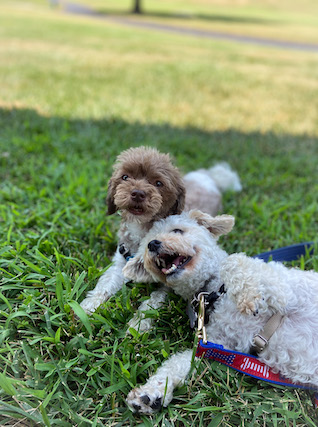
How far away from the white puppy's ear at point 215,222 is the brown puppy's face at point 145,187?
325 millimetres

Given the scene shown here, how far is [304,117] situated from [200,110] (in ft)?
7.79

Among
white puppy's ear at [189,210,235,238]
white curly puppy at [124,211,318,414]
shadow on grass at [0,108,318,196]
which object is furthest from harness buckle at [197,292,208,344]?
shadow on grass at [0,108,318,196]

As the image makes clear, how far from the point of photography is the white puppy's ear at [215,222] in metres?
2.74

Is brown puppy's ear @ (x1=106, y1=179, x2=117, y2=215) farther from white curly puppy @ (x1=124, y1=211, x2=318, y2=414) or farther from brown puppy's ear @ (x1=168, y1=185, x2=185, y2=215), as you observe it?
white curly puppy @ (x1=124, y1=211, x2=318, y2=414)

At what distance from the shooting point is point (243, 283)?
7.57 ft

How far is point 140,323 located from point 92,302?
412mm

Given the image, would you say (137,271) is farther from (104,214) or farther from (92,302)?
(104,214)

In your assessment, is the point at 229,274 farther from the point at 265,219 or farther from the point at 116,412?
the point at 265,219

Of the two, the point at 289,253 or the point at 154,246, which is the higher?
the point at 154,246

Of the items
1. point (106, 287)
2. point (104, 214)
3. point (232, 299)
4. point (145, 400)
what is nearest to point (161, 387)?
point (145, 400)

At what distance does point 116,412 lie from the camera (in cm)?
212

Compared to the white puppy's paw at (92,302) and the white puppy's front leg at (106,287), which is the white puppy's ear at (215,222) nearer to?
the white puppy's front leg at (106,287)

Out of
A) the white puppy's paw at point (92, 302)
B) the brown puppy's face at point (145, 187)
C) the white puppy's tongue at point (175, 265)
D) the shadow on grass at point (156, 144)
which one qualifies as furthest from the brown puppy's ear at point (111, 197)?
the shadow on grass at point (156, 144)

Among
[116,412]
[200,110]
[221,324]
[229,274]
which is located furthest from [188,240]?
[200,110]
